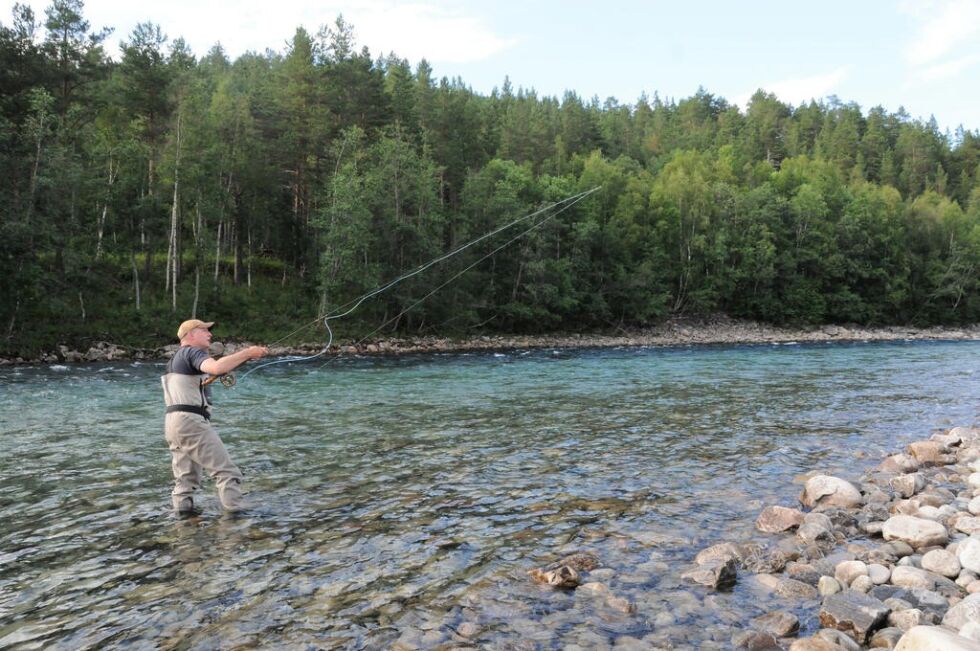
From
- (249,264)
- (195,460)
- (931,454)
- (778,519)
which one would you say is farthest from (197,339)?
(249,264)

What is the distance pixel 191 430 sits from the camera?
21.7 ft

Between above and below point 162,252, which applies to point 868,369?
below

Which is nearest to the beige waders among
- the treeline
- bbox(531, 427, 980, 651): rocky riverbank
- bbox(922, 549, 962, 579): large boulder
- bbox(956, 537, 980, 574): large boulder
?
bbox(531, 427, 980, 651): rocky riverbank

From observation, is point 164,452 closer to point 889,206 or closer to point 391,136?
point 391,136

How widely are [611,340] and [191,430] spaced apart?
39688 millimetres

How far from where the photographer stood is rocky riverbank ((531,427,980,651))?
13.8 feet

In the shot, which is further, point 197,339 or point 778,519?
point 197,339

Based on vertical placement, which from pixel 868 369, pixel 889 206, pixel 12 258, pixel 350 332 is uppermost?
pixel 889 206

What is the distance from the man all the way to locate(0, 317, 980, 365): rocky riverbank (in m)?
15.7

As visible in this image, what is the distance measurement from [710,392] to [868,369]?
38.0 ft

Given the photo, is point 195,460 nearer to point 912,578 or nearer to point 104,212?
point 912,578

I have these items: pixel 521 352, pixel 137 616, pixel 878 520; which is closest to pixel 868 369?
pixel 521 352

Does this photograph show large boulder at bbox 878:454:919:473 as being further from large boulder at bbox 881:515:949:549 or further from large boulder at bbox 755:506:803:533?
large boulder at bbox 755:506:803:533

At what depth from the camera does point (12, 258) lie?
26.9 meters
